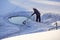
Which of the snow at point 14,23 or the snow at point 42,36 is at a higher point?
the snow at point 14,23

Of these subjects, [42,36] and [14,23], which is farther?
[42,36]

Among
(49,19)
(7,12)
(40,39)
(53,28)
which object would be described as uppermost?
(7,12)

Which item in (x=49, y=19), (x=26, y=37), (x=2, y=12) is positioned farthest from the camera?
(x=49, y=19)

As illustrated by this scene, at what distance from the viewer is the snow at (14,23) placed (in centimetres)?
146

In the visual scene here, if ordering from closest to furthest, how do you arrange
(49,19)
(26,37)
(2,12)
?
(2,12) → (26,37) → (49,19)

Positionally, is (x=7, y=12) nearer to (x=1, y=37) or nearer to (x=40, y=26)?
(x=1, y=37)

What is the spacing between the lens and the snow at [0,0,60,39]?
4.78 feet

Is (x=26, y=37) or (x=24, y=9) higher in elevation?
(x=24, y=9)

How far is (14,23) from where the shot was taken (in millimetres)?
1498

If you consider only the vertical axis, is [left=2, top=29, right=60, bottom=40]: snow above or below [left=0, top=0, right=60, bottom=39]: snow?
below

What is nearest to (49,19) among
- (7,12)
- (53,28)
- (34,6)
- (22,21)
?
A: (53,28)

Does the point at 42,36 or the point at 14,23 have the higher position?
the point at 14,23

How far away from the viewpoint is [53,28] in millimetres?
1688

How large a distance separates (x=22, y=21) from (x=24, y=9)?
14cm
